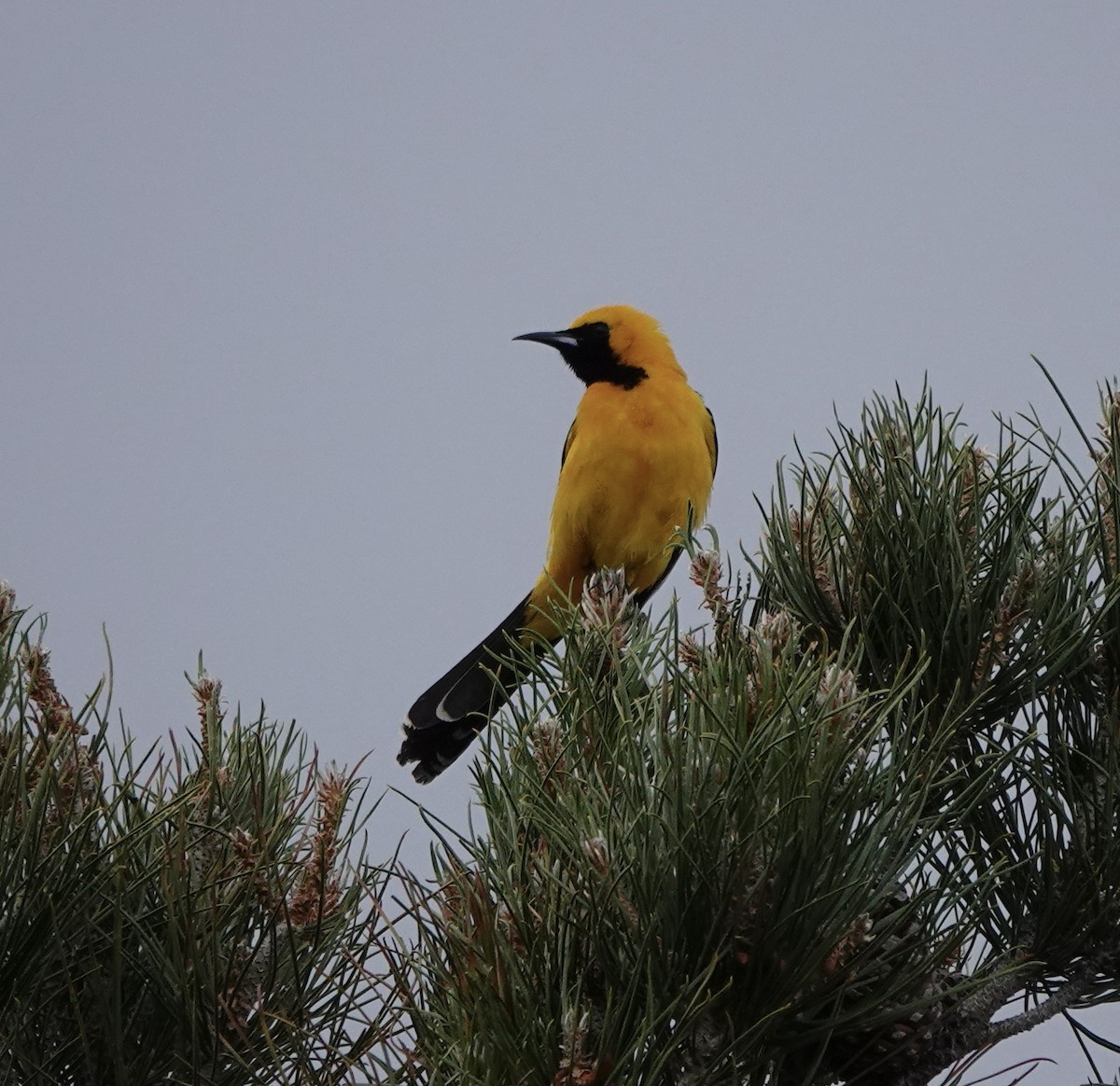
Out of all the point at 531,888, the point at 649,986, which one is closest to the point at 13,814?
the point at 531,888

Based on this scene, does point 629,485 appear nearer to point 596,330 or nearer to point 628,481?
point 628,481

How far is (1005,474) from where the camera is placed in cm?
167

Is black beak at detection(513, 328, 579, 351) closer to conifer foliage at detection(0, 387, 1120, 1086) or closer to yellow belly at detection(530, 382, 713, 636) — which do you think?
yellow belly at detection(530, 382, 713, 636)

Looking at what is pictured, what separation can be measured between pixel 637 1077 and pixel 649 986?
0.29 feet

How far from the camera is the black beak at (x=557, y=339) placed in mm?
5254

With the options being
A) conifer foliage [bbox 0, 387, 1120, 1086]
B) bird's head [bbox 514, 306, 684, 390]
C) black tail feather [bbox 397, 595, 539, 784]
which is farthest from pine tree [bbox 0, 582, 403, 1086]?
bird's head [bbox 514, 306, 684, 390]

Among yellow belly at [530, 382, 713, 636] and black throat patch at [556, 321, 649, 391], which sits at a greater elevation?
black throat patch at [556, 321, 649, 391]

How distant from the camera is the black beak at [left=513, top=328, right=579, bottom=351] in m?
5.25

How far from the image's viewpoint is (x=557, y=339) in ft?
17.3

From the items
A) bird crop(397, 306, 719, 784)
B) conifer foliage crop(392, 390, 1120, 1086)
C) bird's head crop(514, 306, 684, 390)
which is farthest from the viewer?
bird's head crop(514, 306, 684, 390)

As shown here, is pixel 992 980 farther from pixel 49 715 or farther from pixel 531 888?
pixel 49 715

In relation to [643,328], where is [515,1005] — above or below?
below

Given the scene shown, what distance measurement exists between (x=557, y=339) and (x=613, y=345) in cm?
25


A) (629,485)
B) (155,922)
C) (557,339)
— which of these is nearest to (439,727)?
(629,485)
